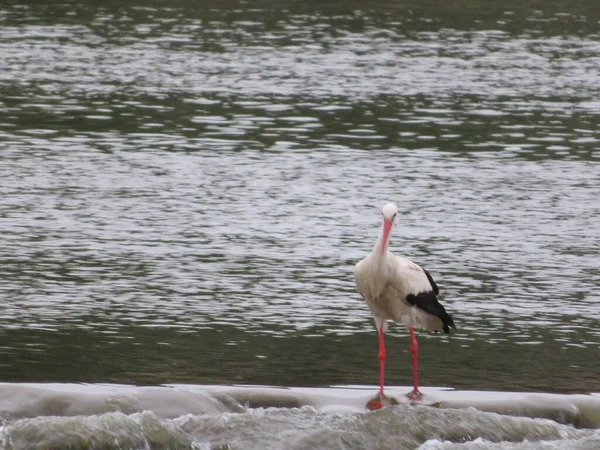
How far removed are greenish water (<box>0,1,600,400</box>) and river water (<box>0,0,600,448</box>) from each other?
5 cm

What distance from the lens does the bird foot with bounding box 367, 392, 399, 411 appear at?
11469 mm

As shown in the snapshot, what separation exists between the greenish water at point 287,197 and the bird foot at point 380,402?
1.00 m

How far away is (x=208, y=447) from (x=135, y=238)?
7.38m

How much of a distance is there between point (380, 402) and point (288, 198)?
9.44 metres

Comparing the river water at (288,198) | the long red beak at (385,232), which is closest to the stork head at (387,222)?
the long red beak at (385,232)

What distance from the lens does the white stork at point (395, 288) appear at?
11867 mm

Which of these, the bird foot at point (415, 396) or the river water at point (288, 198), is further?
the river water at point (288, 198)

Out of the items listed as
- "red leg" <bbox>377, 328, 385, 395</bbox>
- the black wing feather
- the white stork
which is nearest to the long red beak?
the white stork

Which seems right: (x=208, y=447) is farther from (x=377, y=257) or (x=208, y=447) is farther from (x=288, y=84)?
(x=288, y=84)

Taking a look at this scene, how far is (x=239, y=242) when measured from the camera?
18016mm

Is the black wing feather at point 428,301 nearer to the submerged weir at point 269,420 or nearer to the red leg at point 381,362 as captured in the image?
the red leg at point 381,362

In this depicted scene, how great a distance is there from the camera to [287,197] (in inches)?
821

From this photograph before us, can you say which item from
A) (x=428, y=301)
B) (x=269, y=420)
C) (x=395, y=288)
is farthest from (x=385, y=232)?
(x=269, y=420)

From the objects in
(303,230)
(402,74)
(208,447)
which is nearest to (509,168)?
(303,230)
